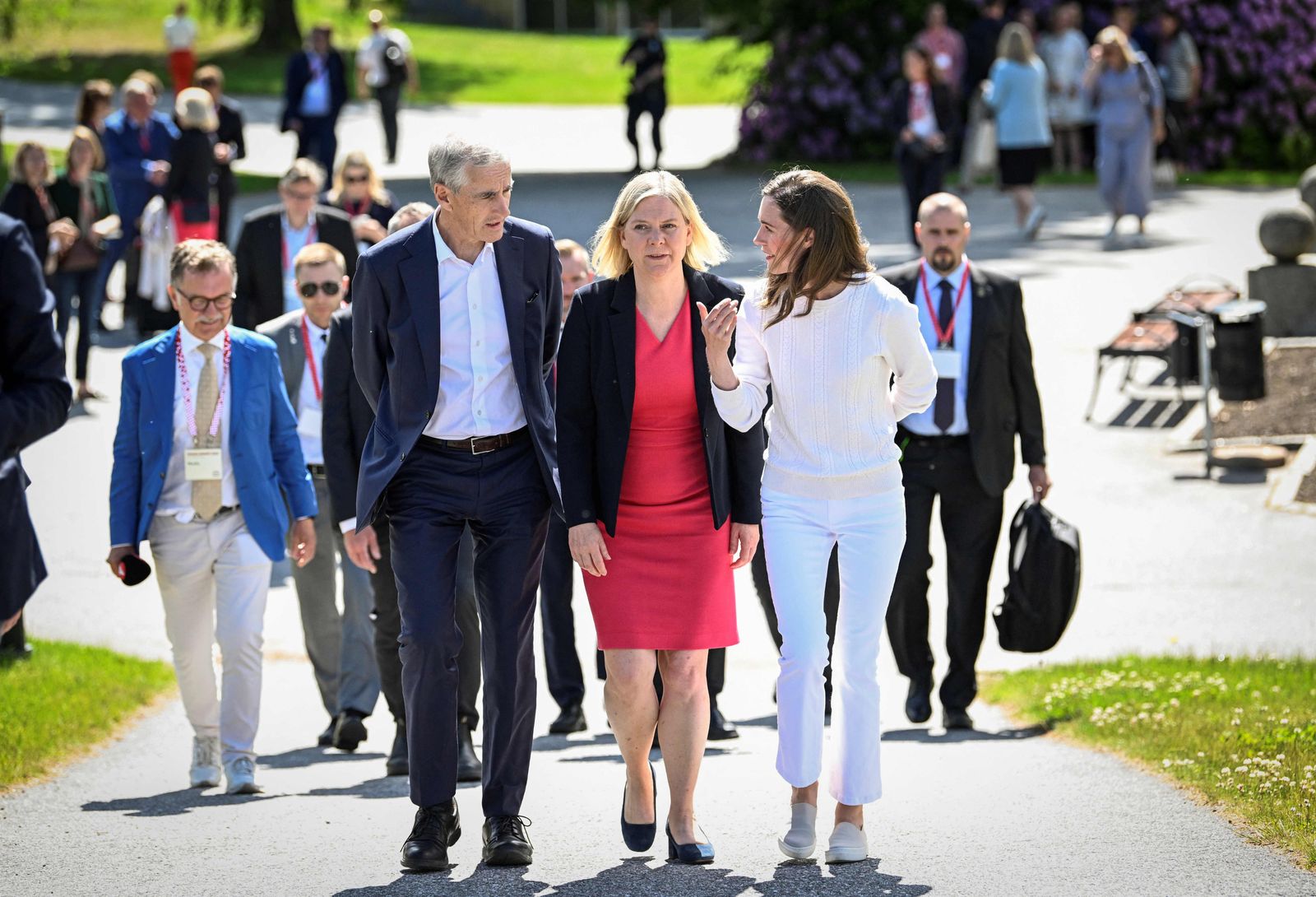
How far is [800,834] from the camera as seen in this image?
5949 mm

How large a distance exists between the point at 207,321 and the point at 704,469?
7.79ft

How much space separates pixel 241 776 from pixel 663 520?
2380mm

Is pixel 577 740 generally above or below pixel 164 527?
below

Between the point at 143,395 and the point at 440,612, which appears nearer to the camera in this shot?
the point at 440,612

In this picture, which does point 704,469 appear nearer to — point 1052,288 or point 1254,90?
point 1052,288

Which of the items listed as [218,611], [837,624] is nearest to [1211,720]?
[837,624]

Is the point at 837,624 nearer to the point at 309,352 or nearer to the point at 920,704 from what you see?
the point at 920,704

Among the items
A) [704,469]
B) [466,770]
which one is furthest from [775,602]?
[466,770]

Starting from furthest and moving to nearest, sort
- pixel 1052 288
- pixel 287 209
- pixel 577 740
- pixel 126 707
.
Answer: pixel 1052 288 < pixel 287 209 < pixel 126 707 < pixel 577 740

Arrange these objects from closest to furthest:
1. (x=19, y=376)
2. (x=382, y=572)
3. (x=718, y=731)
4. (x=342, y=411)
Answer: (x=19, y=376) < (x=342, y=411) < (x=382, y=572) < (x=718, y=731)

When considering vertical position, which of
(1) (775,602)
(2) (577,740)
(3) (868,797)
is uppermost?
(1) (775,602)

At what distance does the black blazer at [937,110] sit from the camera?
2097 centimetres

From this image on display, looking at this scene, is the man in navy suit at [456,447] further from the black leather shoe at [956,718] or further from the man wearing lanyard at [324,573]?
the black leather shoe at [956,718]

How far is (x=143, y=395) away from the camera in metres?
7.47
